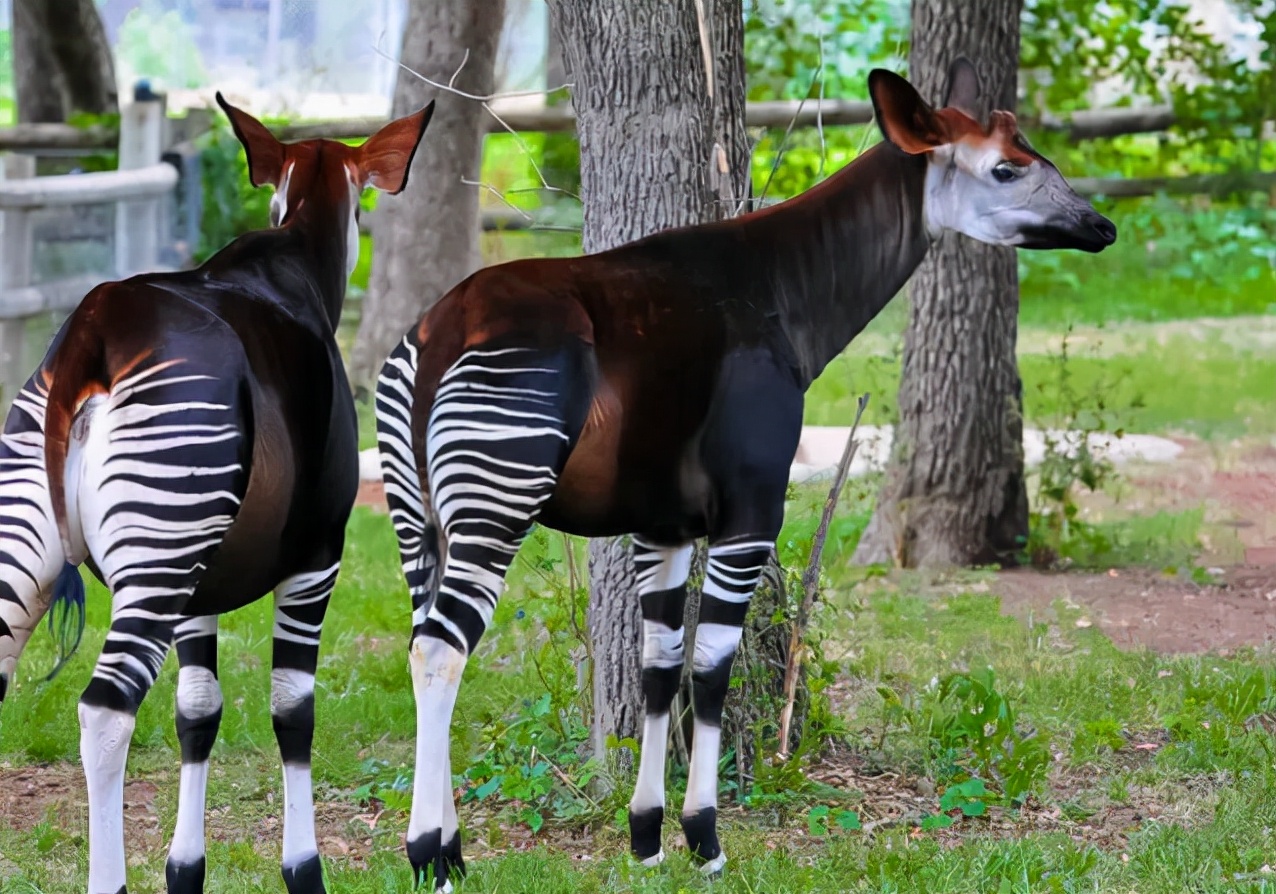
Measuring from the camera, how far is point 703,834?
368cm

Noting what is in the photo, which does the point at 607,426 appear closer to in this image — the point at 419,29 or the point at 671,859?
the point at 671,859

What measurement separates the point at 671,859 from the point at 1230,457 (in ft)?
21.1

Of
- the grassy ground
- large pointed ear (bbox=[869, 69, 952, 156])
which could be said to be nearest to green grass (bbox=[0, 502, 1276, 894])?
the grassy ground

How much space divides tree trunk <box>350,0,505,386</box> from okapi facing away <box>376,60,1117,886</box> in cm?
610

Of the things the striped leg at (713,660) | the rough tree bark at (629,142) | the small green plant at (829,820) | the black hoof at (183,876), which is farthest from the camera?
the rough tree bark at (629,142)

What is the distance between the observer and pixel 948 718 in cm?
471

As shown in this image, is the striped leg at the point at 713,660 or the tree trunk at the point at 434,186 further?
the tree trunk at the point at 434,186

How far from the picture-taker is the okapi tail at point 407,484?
11.1ft

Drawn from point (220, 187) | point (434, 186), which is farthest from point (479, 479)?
point (220, 187)

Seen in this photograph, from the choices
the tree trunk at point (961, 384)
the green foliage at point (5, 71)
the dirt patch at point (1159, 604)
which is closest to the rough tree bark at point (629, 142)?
the dirt patch at point (1159, 604)

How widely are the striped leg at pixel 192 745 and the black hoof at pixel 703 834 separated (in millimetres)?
1163

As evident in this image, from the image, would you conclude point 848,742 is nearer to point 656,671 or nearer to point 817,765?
point 817,765

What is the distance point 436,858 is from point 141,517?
1099 millimetres

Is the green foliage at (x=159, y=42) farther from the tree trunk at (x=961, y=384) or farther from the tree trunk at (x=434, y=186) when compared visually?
the tree trunk at (x=961, y=384)
